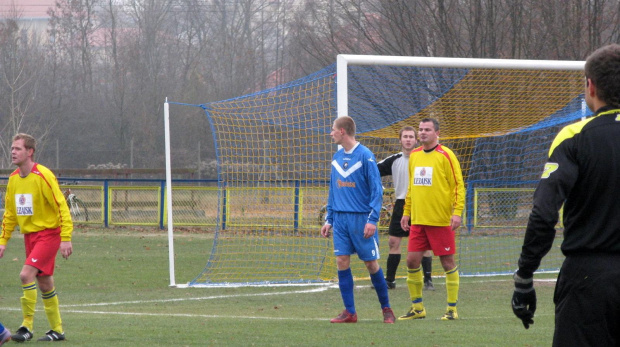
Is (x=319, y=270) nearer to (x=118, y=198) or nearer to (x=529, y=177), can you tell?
(x=529, y=177)

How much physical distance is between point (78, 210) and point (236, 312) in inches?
631

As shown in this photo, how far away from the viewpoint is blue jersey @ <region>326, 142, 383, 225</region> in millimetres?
7934

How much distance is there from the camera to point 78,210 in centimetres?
2392

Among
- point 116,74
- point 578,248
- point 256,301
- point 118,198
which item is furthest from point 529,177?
point 116,74

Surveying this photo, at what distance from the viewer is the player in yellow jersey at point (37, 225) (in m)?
7.00

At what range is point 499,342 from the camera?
21.9 ft

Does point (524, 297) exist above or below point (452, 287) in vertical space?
above

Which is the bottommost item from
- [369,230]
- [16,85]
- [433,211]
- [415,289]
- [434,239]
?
[415,289]

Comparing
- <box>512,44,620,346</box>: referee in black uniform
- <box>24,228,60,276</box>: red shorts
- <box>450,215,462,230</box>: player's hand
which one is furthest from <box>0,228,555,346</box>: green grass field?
<box>512,44,620,346</box>: referee in black uniform

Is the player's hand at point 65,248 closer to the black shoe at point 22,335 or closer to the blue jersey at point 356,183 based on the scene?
the black shoe at point 22,335

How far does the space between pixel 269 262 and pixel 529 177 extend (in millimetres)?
6479

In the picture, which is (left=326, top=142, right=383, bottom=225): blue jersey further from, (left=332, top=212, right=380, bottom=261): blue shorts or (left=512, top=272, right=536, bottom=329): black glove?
(left=512, top=272, right=536, bottom=329): black glove

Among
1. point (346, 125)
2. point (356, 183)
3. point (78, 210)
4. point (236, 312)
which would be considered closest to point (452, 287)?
point (356, 183)

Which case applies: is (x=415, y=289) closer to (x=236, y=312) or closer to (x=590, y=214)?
(x=236, y=312)
